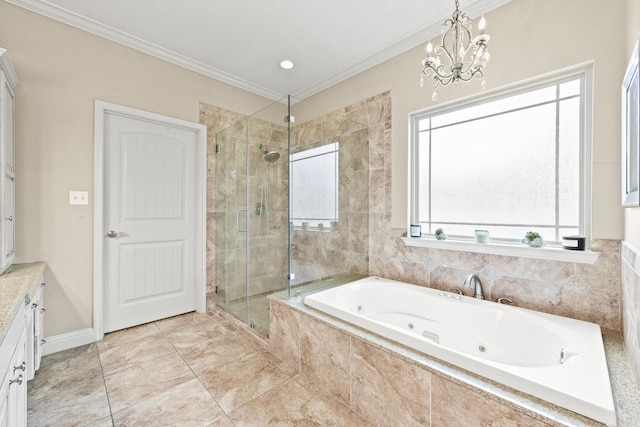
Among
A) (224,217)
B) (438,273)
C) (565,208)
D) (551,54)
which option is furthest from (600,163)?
(224,217)

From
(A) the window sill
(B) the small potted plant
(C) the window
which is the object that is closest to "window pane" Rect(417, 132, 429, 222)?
(C) the window

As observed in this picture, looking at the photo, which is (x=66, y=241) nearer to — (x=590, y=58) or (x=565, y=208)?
(x=565, y=208)

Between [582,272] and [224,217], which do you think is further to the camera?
[224,217]

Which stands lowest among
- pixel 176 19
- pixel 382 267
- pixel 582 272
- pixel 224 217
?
pixel 382 267

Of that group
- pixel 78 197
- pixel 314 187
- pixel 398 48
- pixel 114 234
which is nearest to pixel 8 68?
pixel 78 197

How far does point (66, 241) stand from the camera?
217cm

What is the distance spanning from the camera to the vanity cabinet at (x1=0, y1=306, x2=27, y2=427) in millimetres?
850

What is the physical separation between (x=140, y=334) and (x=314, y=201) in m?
1.98

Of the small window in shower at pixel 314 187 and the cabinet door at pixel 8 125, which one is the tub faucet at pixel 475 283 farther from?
the cabinet door at pixel 8 125

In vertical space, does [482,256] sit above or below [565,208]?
below

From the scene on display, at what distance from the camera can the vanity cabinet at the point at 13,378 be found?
85 cm

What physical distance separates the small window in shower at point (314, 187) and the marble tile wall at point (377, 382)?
0.87 metres

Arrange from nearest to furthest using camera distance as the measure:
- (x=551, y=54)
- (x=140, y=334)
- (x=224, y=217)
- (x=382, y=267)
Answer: (x=551, y=54) → (x=140, y=334) → (x=382, y=267) → (x=224, y=217)

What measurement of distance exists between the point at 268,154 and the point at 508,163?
6.63 ft
